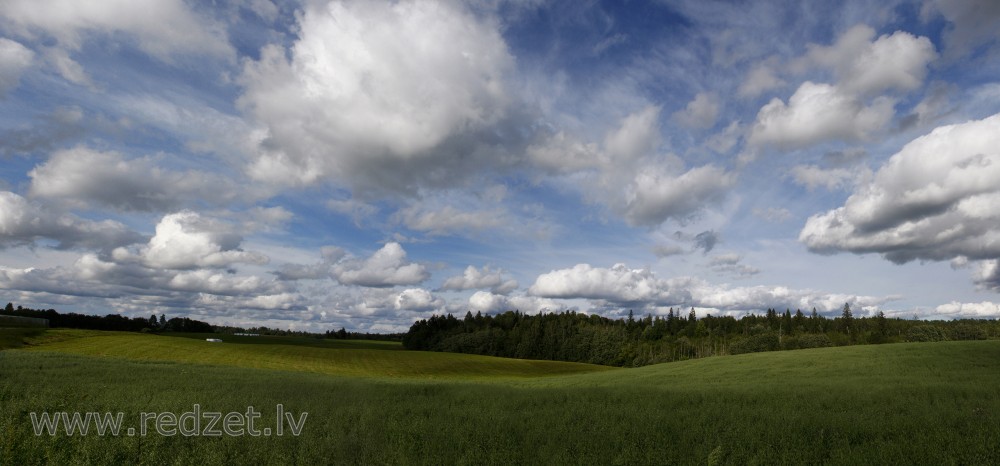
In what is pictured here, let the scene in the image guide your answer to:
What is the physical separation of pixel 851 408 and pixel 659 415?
22.7 ft

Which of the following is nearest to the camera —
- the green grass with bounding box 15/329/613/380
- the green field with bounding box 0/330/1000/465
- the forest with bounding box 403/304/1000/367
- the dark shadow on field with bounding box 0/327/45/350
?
the green field with bounding box 0/330/1000/465

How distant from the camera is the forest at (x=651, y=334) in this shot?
13515 centimetres

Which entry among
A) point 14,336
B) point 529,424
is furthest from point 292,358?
point 529,424

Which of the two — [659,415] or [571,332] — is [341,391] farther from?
[571,332]

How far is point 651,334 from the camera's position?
171125mm

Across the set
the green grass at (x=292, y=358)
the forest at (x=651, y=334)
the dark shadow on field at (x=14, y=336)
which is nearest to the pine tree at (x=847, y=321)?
the forest at (x=651, y=334)

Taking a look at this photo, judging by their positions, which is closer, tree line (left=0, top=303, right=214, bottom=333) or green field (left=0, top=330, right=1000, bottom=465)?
green field (left=0, top=330, right=1000, bottom=465)

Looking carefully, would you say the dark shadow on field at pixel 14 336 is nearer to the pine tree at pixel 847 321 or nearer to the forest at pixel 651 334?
the forest at pixel 651 334

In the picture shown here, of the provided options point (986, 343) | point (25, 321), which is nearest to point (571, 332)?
point (986, 343)

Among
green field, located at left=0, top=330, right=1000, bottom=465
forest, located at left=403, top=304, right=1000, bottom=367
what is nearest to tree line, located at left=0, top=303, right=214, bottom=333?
forest, located at left=403, top=304, right=1000, bottom=367

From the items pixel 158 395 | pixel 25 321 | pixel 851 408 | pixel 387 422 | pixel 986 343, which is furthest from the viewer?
pixel 25 321

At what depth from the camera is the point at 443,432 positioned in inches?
468

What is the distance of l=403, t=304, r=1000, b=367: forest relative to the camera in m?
135

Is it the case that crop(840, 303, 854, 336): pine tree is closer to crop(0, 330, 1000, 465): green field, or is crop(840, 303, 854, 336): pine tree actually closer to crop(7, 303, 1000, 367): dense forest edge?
crop(7, 303, 1000, 367): dense forest edge
